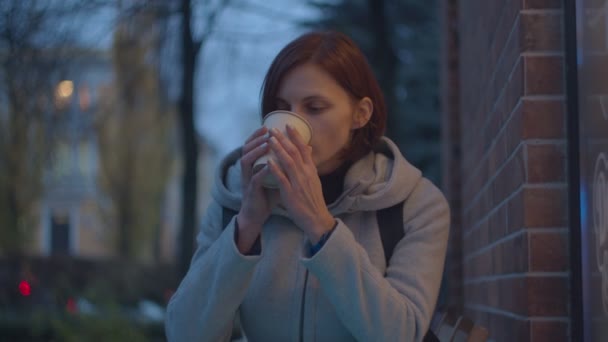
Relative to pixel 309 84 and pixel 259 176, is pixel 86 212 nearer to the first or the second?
pixel 309 84

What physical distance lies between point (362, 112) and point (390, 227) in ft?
1.08

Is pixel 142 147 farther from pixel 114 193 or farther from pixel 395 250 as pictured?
pixel 395 250

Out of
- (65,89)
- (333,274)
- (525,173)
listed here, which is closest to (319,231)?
(333,274)

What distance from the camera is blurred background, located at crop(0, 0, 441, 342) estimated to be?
24.4ft

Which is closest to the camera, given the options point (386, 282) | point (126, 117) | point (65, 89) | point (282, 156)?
point (282, 156)

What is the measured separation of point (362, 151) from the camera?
7.93 ft

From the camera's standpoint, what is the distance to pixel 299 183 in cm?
193

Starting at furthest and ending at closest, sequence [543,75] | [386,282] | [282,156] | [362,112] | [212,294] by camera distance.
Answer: [362,112] → [543,75] → [212,294] → [386,282] → [282,156]

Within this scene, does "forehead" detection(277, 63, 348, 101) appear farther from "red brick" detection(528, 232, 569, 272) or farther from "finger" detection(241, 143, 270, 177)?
"red brick" detection(528, 232, 569, 272)

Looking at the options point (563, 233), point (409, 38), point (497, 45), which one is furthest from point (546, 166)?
point (409, 38)

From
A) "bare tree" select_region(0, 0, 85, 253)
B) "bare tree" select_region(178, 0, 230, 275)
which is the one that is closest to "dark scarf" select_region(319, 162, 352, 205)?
"bare tree" select_region(0, 0, 85, 253)

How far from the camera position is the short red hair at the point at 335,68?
2240 millimetres

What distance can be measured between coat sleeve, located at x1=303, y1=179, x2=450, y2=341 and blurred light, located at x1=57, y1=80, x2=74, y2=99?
6.36 meters

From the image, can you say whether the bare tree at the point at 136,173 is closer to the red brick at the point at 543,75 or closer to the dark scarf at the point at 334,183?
the dark scarf at the point at 334,183
